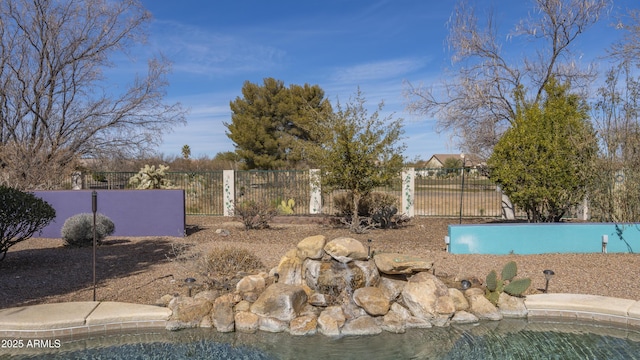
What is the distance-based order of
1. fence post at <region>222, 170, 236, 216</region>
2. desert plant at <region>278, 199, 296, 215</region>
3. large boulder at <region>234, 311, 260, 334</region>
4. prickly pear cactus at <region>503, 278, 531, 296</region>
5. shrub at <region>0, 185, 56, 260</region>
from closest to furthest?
large boulder at <region>234, 311, 260, 334</region> → prickly pear cactus at <region>503, 278, 531, 296</region> → shrub at <region>0, 185, 56, 260</region> → desert plant at <region>278, 199, 296, 215</region> → fence post at <region>222, 170, 236, 216</region>

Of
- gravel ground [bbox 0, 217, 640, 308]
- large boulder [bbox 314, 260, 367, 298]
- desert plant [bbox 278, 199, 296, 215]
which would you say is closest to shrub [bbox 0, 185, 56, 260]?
gravel ground [bbox 0, 217, 640, 308]

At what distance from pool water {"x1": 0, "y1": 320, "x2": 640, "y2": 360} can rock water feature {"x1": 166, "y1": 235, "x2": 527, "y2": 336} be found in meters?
0.20

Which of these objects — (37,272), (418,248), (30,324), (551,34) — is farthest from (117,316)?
(551,34)

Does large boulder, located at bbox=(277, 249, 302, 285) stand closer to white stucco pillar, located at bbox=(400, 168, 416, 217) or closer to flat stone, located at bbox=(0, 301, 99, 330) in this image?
flat stone, located at bbox=(0, 301, 99, 330)

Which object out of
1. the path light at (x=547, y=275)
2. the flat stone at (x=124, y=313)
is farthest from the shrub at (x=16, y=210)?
the path light at (x=547, y=275)

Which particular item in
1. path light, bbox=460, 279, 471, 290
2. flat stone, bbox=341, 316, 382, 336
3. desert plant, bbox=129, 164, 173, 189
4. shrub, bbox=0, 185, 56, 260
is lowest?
flat stone, bbox=341, 316, 382, 336

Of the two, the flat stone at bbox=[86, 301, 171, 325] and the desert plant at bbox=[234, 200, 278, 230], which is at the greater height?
the desert plant at bbox=[234, 200, 278, 230]

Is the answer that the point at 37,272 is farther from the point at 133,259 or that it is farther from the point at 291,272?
the point at 291,272

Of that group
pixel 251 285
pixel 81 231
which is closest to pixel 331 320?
pixel 251 285

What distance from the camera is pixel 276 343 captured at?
621 cm

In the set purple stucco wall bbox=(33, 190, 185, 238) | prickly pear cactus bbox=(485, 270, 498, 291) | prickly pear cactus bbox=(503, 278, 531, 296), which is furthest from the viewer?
purple stucco wall bbox=(33, 190, 185, 238)

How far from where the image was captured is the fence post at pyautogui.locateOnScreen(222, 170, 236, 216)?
63.0 feet

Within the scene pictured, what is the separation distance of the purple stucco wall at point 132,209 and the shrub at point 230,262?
5.60 m

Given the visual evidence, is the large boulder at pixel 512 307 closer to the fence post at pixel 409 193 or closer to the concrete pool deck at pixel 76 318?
the concrete pool deck at pixel 76 318
